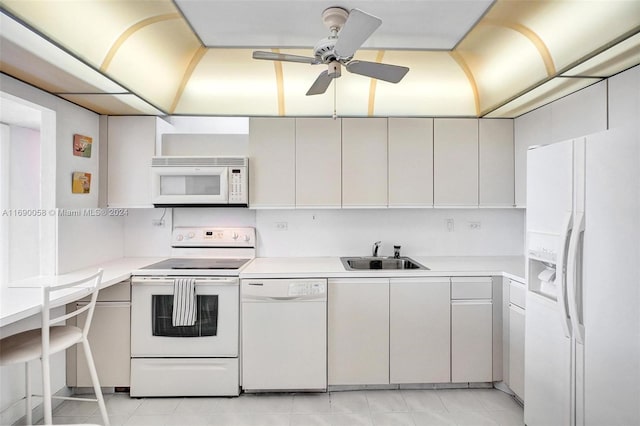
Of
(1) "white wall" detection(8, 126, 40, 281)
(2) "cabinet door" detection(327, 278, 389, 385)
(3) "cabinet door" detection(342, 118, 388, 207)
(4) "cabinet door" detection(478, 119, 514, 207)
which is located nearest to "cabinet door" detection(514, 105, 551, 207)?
(4) "cabinet door" detection(478, 119, 514, 207)

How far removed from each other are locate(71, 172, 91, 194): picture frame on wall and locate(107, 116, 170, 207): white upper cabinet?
0.52ft

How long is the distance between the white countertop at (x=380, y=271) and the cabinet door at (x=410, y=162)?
0.57 meters

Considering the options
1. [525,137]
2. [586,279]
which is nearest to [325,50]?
[586,279]

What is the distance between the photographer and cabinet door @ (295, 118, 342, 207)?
2.79 metres

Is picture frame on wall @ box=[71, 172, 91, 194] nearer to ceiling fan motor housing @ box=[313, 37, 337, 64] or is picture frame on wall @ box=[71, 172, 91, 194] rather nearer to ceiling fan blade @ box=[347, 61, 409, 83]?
ceiling fan motor housing @ box=[313, 37, 337, 64]

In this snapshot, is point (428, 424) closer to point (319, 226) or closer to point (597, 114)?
point (319, 226)

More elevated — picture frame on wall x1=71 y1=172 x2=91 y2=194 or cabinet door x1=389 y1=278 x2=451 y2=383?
picture frame on wall x1=71 y1=172 x2=91 y2=194

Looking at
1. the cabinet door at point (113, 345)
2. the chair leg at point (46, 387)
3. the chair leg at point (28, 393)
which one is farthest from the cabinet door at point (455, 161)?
the chair leg at point (28, 393)

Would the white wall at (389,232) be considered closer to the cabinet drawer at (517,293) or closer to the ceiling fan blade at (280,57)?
the cabinet drawer at (517,293)

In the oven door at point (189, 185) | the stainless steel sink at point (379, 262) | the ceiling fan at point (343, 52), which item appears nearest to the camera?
the ceiling fan at point (343, 52)

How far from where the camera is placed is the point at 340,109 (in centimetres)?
281

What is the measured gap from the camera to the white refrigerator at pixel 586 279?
4.25ft

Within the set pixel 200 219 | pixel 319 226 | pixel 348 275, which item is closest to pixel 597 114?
pixel 348 275

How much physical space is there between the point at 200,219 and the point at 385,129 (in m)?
1.86
